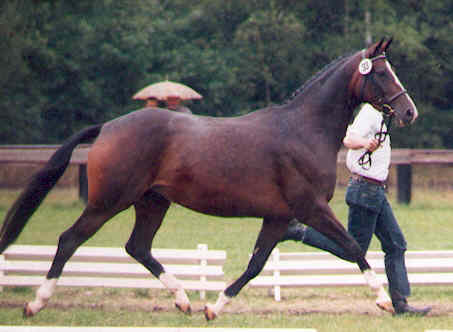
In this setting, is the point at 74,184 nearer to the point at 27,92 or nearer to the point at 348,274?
the point at 27,92

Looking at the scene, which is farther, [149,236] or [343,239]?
[149,236]

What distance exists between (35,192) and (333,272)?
9.77 ft

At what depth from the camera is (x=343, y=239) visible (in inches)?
226

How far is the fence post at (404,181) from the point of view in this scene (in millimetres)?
15281

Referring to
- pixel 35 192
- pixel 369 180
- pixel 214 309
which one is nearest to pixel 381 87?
pixel 369 180

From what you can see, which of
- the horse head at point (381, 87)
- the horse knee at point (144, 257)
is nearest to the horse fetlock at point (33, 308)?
the horse knee at point (144, 257)

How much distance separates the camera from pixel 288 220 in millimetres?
5871

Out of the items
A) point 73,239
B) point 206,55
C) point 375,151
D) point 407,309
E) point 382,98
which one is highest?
point 382,98

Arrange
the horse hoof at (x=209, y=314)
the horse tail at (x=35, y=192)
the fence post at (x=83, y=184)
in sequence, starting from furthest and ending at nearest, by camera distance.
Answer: the fence post at (x=83, y=184)
the horse tail at (x=35, y=192)
the horse hoof at (x=209, y=314)

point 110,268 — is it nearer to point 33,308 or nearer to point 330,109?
point 33,308

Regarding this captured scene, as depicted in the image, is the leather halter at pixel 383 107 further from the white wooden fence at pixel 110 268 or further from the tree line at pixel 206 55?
the tree line at pixel 206 55

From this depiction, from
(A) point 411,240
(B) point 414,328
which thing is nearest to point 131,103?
(A) point 411,240

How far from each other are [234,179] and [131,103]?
18.1 meters

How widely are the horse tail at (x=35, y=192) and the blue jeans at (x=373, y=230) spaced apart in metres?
2.14
